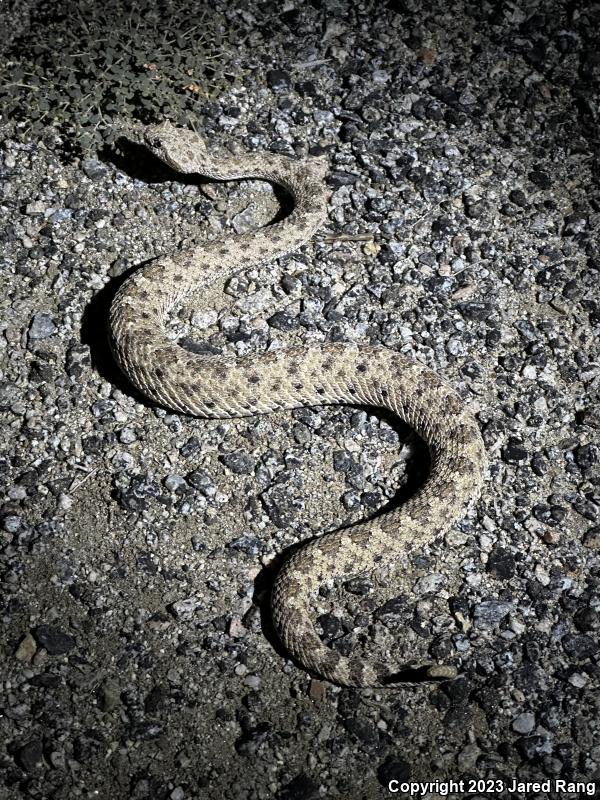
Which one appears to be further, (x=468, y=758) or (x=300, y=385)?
(x=300, y=385)

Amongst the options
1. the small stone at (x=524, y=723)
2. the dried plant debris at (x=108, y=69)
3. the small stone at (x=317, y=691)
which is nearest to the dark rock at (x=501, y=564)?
the small stone at (x=524, y=723)

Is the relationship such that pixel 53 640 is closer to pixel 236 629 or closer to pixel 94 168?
pixel 236 629

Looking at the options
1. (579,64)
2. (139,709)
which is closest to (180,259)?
(139,709)

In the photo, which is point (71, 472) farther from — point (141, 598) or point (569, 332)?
point (569, 332)

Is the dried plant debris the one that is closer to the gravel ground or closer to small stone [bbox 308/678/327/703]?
the gravel ground

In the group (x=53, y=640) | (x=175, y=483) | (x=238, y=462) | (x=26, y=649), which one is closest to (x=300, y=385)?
(x=238, y=462)

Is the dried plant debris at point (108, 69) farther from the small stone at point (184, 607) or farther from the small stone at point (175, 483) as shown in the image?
the small stone at point (184, 607)
